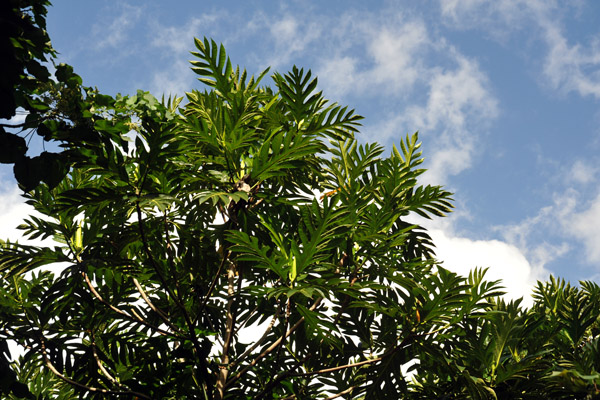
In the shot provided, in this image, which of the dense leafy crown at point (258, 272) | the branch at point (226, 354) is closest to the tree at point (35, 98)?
the dense leafy crown at point (258, 272)

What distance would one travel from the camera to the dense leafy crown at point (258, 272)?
339 centimetres

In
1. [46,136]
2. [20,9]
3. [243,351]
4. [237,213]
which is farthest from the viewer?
[243,351]

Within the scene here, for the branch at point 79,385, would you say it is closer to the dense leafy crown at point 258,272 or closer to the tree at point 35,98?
the dense leafy crown at point 258,272

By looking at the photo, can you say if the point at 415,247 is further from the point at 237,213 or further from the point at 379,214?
the point at 237,213

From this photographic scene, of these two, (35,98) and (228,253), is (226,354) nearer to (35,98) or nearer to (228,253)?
(228,253)

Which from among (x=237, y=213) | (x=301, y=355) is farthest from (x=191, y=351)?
(x=237, y=213)

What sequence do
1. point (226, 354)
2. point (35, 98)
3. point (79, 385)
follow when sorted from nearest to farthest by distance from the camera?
point (35, 98) → point (79, 385) → point (226, 354)

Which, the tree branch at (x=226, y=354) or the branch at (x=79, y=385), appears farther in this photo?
the tree branch at (x=226, y=354)

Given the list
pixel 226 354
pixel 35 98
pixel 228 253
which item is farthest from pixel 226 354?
pixel 35 98

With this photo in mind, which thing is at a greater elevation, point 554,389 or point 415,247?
point 415,247

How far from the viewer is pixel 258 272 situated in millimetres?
4750

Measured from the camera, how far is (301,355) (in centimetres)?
446

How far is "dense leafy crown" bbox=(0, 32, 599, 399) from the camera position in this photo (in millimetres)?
3391

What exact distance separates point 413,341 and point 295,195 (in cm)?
136
